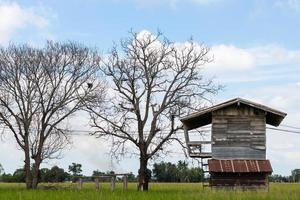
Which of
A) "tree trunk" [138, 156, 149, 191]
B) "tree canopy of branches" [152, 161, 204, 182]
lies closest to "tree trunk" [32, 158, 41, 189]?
"tree trunk" [138, 156, 149, 191]

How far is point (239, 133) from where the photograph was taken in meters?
35.1

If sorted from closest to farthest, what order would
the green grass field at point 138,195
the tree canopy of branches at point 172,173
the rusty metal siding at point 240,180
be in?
the green grass field at point 138,195 → the rusty metal siding at point 240,180 → the tree canopy of branches at point 172,173

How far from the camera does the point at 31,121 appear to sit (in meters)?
48.7

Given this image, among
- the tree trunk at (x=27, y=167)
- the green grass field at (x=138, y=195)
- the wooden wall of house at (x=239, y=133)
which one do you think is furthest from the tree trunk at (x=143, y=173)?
the green grass field at (x=138, y=195)

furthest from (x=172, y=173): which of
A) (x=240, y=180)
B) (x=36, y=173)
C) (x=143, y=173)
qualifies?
(x=240, y=180)

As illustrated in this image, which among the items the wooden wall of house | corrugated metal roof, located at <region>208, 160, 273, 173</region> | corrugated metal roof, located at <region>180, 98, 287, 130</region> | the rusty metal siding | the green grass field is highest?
corrugated metal roof, located at <region>180, 98, 287, 130</region>

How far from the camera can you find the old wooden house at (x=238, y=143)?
3444cm

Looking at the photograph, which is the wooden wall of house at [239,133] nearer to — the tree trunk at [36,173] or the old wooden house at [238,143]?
the old wooden house at [238,143]

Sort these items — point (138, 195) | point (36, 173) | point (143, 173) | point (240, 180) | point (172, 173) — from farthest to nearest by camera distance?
point (172, 173) < point (36, 173) < point (143, 173) < point (240, 180) < point (138, 195)

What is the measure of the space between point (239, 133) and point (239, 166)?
210 centimetres

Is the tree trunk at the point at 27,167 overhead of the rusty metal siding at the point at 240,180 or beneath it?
overhead

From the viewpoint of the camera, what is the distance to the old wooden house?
1356 inches

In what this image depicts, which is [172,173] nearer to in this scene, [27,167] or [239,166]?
[27,167]

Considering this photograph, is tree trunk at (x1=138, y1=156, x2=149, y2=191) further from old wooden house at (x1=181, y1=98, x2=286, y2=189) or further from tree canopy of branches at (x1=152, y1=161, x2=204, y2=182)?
tree canopy of branches at (x1=152, y1=161, x2=204, y2=182)
